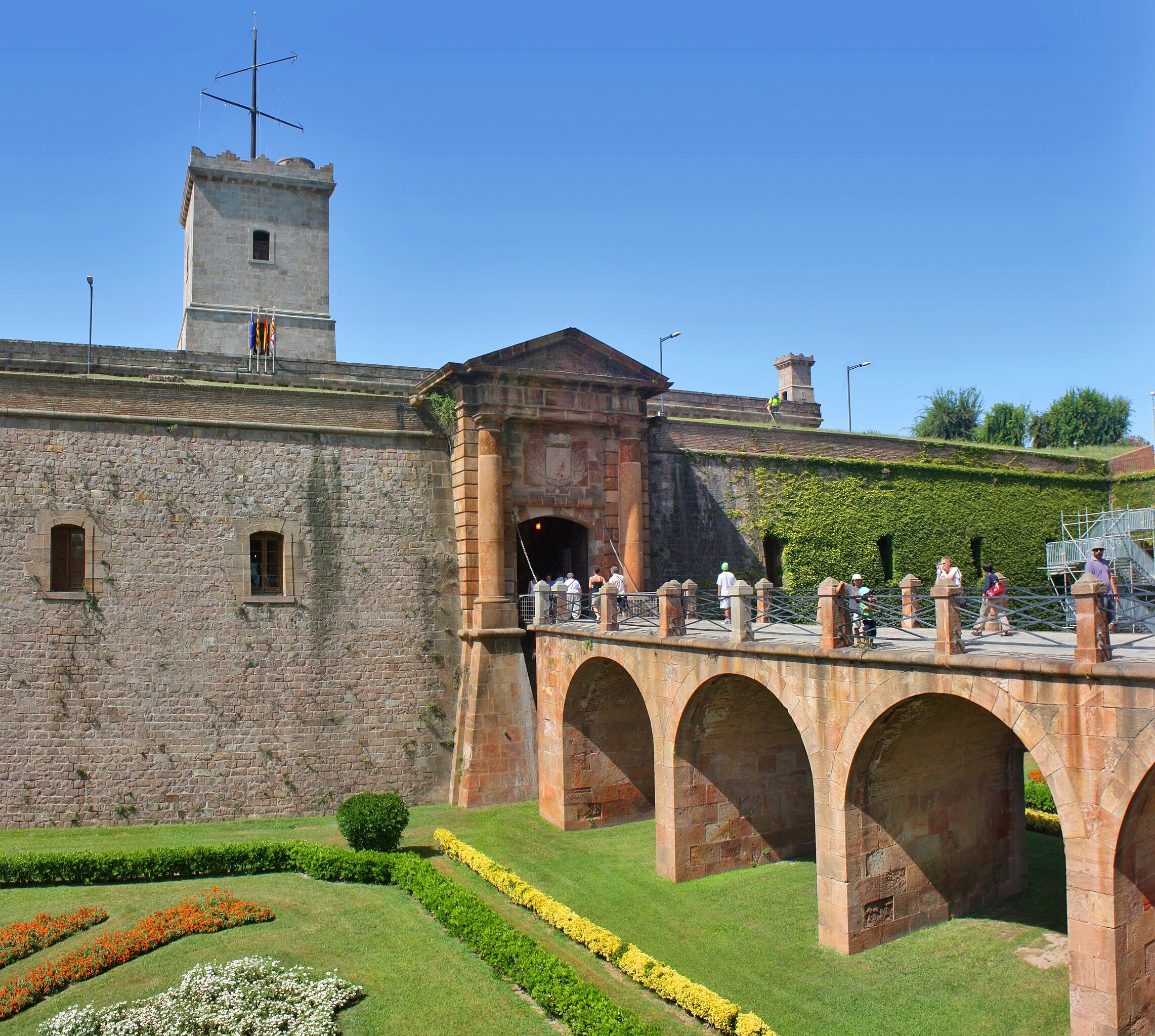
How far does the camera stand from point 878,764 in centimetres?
1310

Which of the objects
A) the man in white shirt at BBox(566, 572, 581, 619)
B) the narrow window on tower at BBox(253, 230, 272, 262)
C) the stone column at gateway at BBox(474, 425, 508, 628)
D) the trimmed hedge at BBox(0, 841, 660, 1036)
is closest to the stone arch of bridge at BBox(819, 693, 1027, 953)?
the trimmed hedge at BBox(0, 841, 660, 1036)

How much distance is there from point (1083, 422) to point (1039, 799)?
40.9m

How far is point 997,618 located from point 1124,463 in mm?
25608

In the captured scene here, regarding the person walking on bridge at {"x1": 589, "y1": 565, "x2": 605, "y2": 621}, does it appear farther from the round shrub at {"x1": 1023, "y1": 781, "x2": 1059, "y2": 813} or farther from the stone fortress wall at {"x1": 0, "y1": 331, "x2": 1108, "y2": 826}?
the round shrub at {"x1": 1023, "y1": 781, "x2": 1059, "y2": 813}

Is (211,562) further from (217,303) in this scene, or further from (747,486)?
(747,486)

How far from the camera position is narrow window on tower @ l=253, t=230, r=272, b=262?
101 ft

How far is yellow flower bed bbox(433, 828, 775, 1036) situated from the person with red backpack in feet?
18.6

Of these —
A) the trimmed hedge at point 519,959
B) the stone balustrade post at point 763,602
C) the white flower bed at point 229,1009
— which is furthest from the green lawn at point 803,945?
the stone balustrade post at point 763,602

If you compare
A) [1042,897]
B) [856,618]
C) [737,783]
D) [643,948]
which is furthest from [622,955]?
[1042,897]

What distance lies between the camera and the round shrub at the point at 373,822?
1753 cm

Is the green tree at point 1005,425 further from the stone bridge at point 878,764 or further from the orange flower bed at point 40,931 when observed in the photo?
the orange flower bed at point 40,931

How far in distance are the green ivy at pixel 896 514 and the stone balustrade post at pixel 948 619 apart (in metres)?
15.2

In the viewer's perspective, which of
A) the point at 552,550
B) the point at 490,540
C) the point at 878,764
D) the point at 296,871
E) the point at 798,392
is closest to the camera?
the point at 878,764

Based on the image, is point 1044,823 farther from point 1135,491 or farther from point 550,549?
point 1135,491
